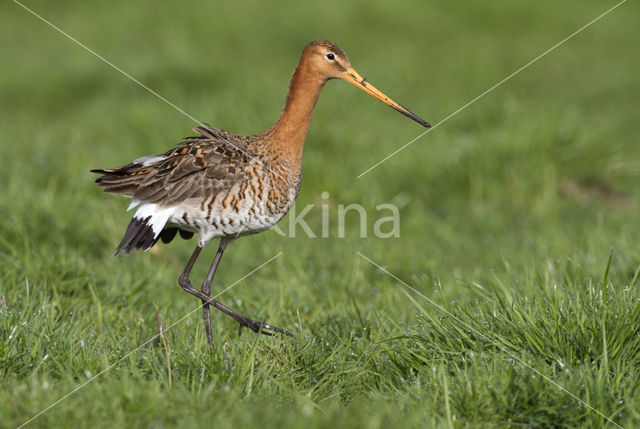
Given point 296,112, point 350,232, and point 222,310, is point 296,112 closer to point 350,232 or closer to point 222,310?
point 222,310

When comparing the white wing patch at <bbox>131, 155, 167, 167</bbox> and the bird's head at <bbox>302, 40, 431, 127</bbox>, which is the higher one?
the bird's head at <bbox>302, 40, 431, 127</bbox>

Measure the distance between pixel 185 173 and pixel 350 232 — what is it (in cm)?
271

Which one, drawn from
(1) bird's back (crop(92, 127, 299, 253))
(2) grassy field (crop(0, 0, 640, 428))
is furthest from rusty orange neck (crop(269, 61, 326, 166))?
(2) grassy field (crop(0, 0, 640, 428))

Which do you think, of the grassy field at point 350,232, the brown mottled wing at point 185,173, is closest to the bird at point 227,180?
the brown mottled wing at point 185,173

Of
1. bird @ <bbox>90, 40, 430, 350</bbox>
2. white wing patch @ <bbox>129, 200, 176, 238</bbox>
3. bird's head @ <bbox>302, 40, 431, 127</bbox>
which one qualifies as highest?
bird's head @ <bbox>302, 40, 431, 127</bbox>

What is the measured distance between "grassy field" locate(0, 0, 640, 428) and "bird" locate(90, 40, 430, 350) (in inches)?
23.3

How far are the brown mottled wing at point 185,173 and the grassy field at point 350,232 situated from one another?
746 millimetres

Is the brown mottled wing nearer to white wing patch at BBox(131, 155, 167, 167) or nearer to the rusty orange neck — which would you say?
white wing patch at BBox(131, 155, 167, 167)

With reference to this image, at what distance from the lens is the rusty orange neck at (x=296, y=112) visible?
458cm

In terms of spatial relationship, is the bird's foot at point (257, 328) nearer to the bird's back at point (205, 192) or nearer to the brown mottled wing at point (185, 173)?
the bird's back at point (205, 192)

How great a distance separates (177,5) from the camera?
13391 mm

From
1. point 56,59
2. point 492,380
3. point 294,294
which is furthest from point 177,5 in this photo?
point 492,380

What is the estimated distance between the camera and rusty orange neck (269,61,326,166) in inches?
180

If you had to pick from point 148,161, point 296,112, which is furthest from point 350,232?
point 148,161
